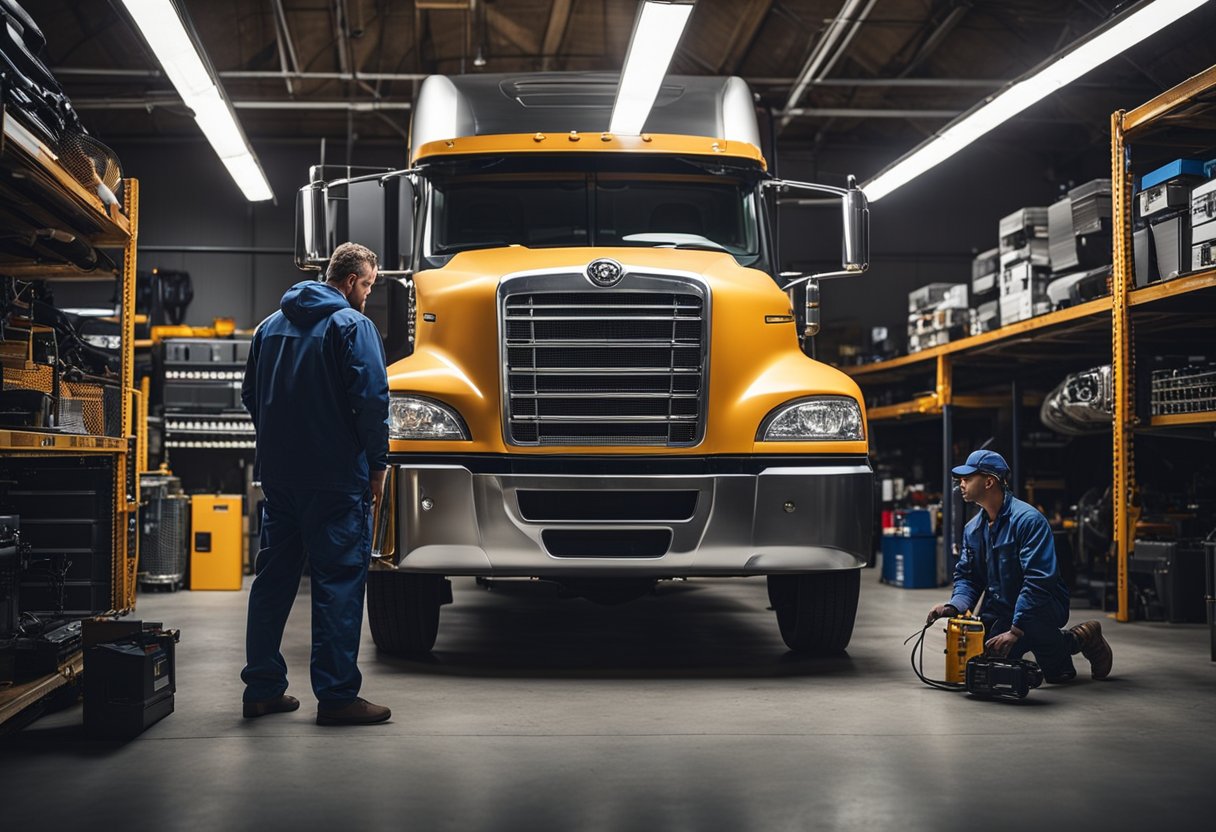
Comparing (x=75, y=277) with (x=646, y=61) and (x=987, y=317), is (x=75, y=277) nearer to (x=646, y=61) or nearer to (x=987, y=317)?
(x=646, y=61)

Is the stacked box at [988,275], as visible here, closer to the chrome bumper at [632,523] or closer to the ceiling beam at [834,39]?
the ceiling beam at [834,39]

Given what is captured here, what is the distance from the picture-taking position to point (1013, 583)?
19.3 ft

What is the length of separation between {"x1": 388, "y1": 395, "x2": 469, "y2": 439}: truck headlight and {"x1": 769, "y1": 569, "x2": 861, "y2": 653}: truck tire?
2.12 meters

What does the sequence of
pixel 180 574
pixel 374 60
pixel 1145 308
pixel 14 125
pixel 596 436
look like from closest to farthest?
pixel 14 125
pixel 596 436
pixel 1145 308
pixel 180 574
pixel 374 60

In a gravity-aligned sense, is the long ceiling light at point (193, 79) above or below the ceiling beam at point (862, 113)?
below

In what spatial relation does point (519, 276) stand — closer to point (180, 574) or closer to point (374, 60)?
point (180, 574)

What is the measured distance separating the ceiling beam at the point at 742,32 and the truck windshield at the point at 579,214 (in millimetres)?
7815

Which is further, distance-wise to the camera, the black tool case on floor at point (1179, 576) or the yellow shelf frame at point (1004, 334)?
the yellow shelf frame at point (1004, 334)

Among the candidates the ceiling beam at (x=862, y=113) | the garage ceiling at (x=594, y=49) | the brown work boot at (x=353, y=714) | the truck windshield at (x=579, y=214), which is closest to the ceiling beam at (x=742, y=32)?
the garage ceiling at (x=594, y=49)

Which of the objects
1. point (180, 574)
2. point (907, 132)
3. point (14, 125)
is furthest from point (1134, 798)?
point (907, 132)

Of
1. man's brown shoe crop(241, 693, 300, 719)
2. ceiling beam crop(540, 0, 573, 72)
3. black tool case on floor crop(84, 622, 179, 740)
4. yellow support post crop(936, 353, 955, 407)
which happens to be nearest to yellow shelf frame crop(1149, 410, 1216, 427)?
yellow support post crop(936, 353, 955, 407)

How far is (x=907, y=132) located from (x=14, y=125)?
53.9ft

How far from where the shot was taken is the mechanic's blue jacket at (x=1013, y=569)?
5656 mm

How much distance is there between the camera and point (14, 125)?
461cm
